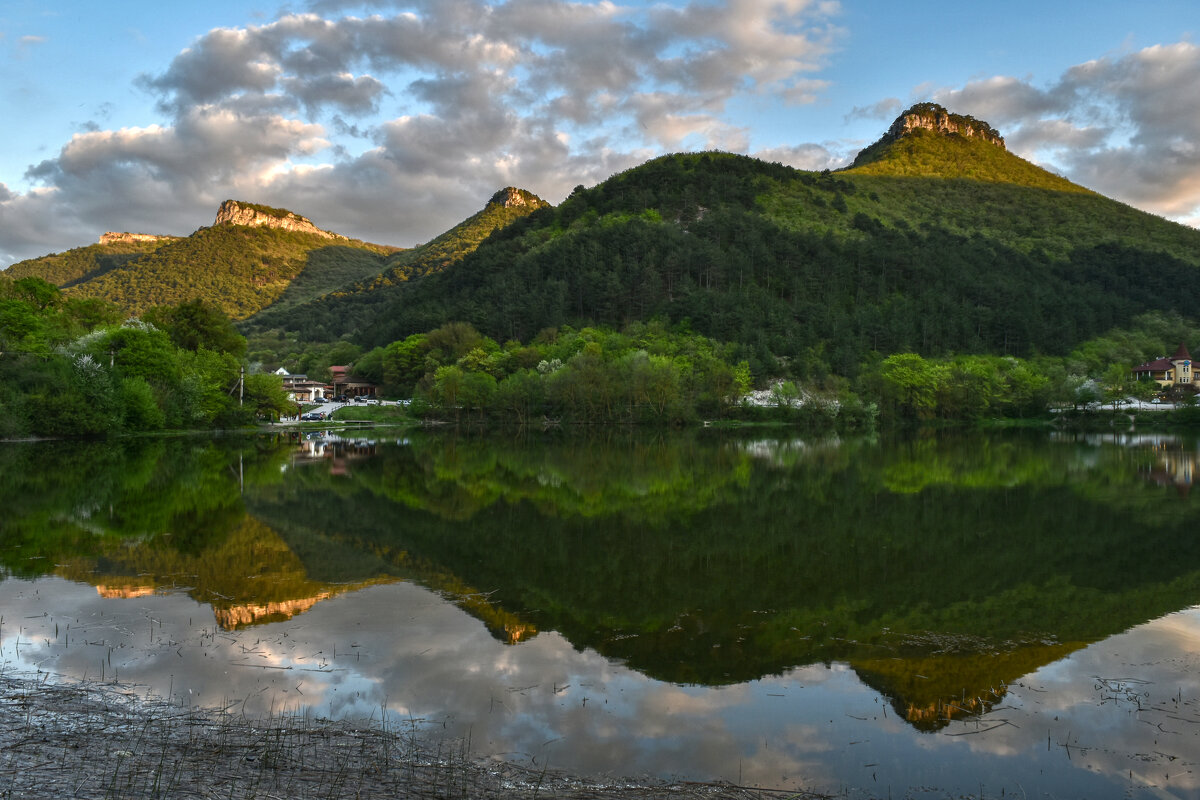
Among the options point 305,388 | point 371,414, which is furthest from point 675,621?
point 305,388

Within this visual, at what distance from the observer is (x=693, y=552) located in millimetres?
18234

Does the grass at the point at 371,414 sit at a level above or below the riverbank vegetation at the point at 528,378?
below

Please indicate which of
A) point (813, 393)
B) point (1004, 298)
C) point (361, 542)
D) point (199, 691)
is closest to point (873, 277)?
point (1004, 298)

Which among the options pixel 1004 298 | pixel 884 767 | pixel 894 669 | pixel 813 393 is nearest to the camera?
pixel 884 767

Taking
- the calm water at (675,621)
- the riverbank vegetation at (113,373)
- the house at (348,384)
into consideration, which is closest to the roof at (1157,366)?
the calm water at (675,621)

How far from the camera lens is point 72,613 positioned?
42.2ft

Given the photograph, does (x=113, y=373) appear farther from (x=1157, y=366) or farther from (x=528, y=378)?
(x=1157, y=366)

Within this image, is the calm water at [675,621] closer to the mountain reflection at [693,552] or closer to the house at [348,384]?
the mountain reflection at [693,552]

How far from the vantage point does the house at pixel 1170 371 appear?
99.9 metres

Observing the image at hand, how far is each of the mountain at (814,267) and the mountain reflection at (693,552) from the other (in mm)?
70098

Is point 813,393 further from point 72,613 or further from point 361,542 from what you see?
point 72,613

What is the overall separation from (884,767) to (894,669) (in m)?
3.10

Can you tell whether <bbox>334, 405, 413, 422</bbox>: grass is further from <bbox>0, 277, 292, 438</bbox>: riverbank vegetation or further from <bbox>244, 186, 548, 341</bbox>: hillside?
<bbox>244, 186, 548, 341</bbox>: hillside

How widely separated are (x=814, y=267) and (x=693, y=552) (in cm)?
11251
